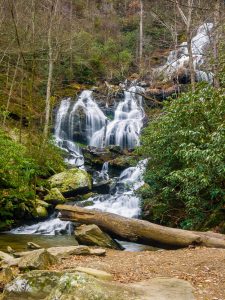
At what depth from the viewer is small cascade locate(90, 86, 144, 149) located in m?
23.4

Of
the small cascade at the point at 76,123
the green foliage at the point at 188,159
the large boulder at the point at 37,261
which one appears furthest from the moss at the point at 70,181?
the large boulder at the point at 37,261

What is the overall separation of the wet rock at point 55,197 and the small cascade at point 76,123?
5.93 meters

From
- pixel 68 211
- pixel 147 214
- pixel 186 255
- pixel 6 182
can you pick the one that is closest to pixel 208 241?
pixel 186 255

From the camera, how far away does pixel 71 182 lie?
683 inches

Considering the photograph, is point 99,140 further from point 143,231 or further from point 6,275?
point 6,275

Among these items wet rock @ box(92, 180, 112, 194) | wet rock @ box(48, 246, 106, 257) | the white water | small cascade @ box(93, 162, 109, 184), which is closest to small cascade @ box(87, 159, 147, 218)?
wet rock @ box(92, 180, 112, 194)

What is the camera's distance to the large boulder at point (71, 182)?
17047 mm

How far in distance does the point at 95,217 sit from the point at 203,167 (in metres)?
3.22

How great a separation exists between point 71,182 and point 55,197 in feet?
4.86

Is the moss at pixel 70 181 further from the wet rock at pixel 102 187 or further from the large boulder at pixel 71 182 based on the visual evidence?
the wet rock at pixel 102 187

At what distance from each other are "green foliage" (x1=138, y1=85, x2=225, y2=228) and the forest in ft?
0.13

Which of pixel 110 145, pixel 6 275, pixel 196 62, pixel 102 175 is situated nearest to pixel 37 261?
pixel 6 275

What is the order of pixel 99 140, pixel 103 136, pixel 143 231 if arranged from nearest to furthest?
pixel 143 231, pixel 99 140, pixel 103 136

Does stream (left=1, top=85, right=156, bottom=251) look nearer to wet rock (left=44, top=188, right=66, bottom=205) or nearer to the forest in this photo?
the forest
